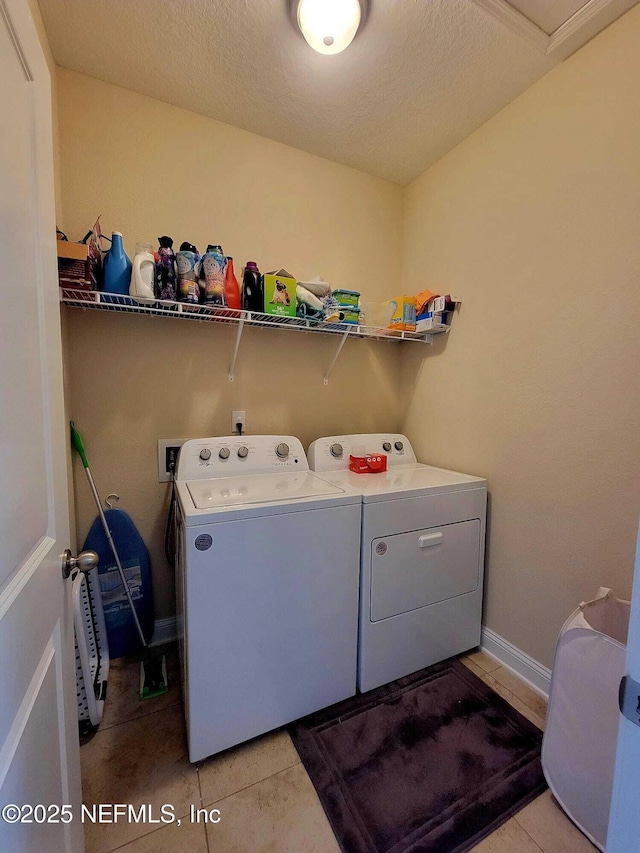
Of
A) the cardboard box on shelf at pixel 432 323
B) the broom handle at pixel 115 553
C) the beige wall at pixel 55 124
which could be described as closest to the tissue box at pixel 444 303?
Answer: the cardboard box on shelf at pixel 432 323

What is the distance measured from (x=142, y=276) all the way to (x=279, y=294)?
1.84 feet

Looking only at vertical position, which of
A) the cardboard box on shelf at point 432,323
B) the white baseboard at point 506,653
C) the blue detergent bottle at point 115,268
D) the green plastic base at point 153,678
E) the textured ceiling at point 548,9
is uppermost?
the textured ceiling at point 548,9

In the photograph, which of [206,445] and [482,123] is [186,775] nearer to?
[206,445]

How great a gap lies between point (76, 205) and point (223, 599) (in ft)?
5.66

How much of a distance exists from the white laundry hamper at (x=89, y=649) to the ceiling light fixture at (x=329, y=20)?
2068 mm

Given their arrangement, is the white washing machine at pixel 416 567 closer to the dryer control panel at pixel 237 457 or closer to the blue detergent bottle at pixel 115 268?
the dryer control panel at pixel 237 457

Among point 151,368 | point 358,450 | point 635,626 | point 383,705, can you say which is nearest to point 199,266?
point 151,368

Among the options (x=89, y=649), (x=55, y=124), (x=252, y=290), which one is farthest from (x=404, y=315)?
(x=89, y=649)

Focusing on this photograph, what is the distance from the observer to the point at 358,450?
1.94 meters

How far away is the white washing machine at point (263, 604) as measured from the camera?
113 cm

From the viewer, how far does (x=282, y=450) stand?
5.74ft

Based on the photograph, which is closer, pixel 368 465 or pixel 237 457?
pixel 237 457

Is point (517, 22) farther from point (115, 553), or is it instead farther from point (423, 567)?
point (115, 553)

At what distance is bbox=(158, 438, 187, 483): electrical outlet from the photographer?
172 centimetres
